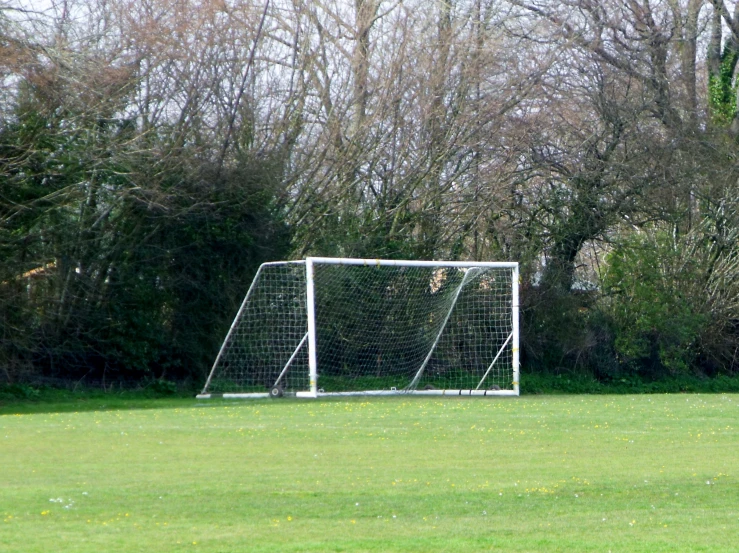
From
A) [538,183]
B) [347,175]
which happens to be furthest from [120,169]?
[538,183]

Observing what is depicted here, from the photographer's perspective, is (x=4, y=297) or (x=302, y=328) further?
(x=302, y=328)

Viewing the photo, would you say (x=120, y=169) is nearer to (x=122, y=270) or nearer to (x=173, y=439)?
(x=122, y=270)

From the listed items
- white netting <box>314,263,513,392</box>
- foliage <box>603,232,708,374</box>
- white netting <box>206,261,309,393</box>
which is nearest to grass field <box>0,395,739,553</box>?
white netting <box>206,261,309,393</box>

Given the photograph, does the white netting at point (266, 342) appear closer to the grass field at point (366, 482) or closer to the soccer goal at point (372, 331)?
the soccer goal at point (372, 331)

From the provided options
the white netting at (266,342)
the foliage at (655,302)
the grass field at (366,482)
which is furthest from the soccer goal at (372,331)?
the grass field at (366,482)

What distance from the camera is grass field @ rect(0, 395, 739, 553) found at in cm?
724

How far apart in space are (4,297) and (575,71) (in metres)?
15.3

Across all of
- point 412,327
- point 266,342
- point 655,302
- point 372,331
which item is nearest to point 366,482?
point 266,342

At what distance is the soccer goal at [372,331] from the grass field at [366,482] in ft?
14.8

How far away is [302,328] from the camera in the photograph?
21.4 meters

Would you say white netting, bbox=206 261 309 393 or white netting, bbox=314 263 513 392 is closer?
white netting, bbox=206 261 309 393

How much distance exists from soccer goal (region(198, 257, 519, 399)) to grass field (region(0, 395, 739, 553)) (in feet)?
14.8

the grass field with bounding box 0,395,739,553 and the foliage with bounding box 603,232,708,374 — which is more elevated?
the foliage with bounding box 603,232,708,374

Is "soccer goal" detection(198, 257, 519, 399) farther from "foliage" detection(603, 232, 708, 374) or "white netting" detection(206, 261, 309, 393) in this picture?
"foliage" detection(603, 232, 708, 374)
